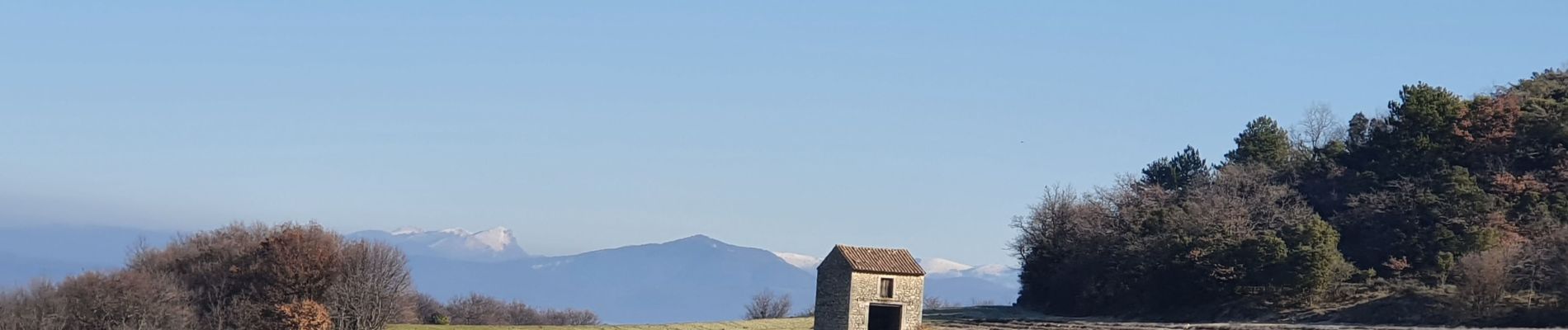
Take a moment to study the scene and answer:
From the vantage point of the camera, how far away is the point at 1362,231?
276ft

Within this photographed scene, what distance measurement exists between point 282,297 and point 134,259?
341 inches

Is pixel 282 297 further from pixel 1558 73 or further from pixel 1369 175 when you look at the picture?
pixel 1558 73

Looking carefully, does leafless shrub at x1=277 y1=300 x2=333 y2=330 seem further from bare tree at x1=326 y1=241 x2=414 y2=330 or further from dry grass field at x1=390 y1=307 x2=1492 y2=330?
dry grass field at x1=390 y1=307 x2=1492 y2=330

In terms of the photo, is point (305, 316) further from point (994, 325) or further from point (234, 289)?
point (994, 325)

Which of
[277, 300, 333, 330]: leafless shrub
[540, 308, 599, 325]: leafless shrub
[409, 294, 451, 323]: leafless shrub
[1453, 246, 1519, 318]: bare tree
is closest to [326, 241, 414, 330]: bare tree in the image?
[277, 300, 333, 330]: leafless shrub

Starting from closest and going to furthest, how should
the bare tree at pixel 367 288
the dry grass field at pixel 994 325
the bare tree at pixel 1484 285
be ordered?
1. the bare tree at pixel 1484 285
2. the dry grass field at pixel 994 325
3. the bare tree at pixel 367 288

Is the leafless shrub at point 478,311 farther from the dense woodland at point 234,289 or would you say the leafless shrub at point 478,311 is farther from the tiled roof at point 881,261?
the tiled roof at point 881,261

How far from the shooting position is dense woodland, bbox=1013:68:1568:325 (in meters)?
69.3

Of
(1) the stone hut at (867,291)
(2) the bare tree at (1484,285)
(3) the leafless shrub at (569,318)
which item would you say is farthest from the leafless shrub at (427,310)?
(2) the bare tree at (1484,285)

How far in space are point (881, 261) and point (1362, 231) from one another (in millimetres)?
27296

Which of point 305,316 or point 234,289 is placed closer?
point 305,316

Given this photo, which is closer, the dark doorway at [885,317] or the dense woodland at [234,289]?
the dense woodland at [234,289]

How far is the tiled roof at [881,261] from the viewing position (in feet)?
237

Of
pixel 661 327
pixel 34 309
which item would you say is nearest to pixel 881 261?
pixel 661 327
